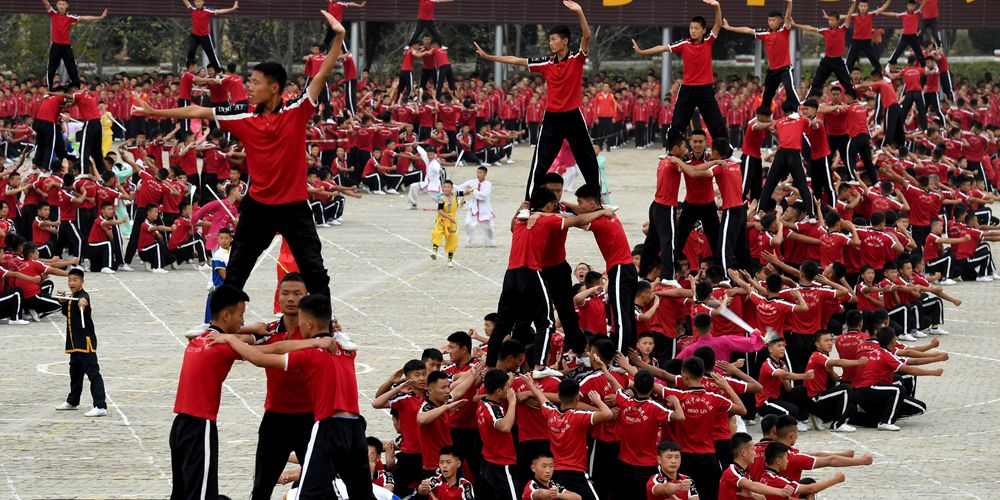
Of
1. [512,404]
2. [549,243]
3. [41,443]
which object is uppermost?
[549,243]

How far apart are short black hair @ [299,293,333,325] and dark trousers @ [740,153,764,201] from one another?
1284 centimetres

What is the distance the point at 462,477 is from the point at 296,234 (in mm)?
2645

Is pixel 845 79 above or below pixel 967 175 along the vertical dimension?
above

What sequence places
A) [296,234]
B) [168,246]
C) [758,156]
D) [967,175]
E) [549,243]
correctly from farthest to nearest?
[967,175], [168,246], [758,156], [549,243], [296,234]

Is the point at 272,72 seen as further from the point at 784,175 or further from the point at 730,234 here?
the point at 784,175

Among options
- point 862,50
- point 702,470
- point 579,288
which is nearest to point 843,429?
point 579,288

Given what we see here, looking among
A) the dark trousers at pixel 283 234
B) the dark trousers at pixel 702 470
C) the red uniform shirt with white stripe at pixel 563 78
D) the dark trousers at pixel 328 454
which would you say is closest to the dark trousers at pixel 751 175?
the red uniform shirt with white stripe at pixel 563 78

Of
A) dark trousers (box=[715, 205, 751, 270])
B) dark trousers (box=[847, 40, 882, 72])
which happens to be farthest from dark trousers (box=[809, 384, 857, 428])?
dark trousers (box=[847, 40, 882, 72])

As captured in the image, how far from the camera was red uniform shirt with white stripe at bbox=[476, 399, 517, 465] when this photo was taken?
39.3 ft

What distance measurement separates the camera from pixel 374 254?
27984mm

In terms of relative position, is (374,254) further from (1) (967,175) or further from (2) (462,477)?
(2) (462,477)

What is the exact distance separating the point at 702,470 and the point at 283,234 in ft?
14.2

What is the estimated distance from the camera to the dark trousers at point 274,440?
10.4 metres

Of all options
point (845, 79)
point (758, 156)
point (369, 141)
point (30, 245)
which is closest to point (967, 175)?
point (845, 79)
